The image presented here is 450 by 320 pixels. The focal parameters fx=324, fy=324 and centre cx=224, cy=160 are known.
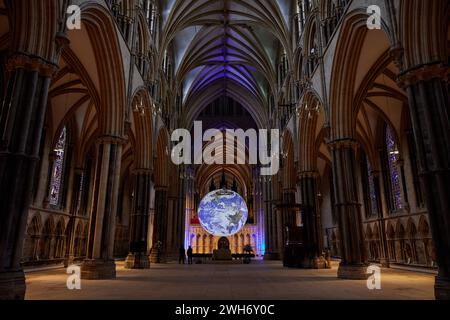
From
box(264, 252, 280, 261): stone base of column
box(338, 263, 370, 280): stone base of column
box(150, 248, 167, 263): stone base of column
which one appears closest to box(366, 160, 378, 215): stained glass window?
box(264, 252, 280, 261): stone base of column

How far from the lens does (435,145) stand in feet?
21.6

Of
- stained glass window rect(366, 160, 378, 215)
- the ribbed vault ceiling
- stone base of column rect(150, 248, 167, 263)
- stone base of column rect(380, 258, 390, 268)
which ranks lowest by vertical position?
stone base of column rect(380, 258, 390, 268)

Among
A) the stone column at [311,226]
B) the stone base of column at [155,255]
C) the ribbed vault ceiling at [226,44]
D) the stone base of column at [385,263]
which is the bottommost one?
the stone base of column at [385,263]

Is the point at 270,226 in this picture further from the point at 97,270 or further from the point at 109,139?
the point at 97,270

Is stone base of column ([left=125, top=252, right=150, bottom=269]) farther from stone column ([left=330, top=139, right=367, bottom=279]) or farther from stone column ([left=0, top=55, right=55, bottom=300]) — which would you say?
stone column ([left=0, top=55, right=55, bottom=300])

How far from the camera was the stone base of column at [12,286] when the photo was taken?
18.1ft

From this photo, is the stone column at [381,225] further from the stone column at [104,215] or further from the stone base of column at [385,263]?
the stone column at [104,215]

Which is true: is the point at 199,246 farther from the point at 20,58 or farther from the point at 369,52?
the point at 20,58

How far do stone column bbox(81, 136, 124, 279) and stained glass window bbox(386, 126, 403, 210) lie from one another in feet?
49.7

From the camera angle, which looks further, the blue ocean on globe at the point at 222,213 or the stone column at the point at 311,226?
the blue ocean on globe at the point at 222,213

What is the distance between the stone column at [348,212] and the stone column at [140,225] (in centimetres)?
880

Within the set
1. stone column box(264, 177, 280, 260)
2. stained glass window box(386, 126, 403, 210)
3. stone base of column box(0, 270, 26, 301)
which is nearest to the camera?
stone base of column box(0, 270, 26, 301)

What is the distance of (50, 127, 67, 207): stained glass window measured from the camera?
19.2 metres

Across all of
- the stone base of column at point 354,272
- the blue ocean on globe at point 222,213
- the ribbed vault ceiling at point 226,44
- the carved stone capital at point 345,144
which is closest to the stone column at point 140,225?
the ribbed vault ceiling at point 226,44
